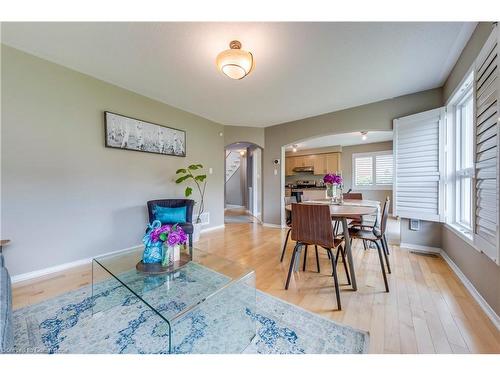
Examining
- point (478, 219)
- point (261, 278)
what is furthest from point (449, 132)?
point (261, 278)

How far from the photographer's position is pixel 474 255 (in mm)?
1793

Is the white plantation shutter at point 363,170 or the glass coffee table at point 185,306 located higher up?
the white plantation shutter at point 363,170

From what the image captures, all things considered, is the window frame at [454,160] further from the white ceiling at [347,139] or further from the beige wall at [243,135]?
the beige wall at [243,135]

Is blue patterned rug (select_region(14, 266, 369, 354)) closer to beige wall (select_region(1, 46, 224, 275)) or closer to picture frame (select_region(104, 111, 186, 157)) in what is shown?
beige wall (select_region(1, 46, 224, 275))

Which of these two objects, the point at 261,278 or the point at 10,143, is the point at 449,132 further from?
the point at 10,143

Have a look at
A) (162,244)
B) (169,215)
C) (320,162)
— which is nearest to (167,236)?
(162,244)

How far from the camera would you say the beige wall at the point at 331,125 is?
9.68ft

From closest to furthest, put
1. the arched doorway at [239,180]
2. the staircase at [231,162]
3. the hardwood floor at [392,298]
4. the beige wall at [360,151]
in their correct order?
the hardwood floor at [392,298] < the beige wall at [360,151] < the arched doorway at [239,180] < the staircase at [231,162]

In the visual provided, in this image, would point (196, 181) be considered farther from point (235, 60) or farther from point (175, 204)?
point (235, 60)

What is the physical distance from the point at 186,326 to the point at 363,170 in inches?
266

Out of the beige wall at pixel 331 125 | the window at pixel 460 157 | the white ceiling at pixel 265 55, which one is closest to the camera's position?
the white ceiling at pixel 265 55

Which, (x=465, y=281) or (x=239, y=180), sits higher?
(x=239, y=180)

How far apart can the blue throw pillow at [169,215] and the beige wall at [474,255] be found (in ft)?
10.2

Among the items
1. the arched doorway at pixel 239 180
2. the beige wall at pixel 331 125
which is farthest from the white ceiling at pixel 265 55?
the arched doorway at pixel 239 180
